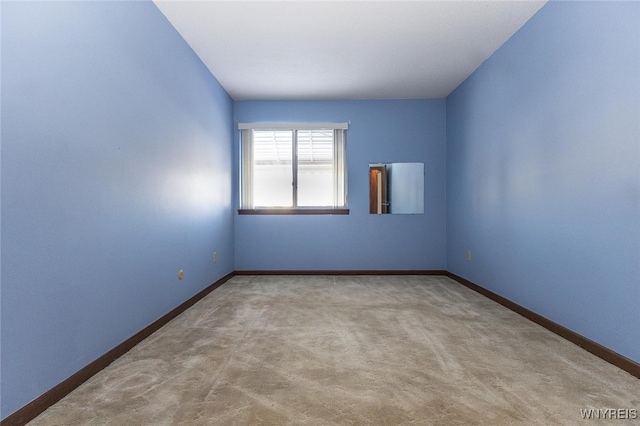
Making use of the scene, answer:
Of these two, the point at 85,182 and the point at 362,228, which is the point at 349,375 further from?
the point at 362,228

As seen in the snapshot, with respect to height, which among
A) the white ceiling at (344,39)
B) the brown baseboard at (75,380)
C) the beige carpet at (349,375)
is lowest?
the beige carpet at (349,375)

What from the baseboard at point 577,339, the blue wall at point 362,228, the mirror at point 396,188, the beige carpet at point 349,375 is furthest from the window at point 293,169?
the baseboard at point 577,339

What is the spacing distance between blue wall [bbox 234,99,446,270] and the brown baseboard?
8.10ft

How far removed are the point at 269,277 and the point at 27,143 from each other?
4009mm

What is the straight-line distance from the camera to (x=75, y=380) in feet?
6.21

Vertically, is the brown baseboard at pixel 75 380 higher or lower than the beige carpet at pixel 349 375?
higher

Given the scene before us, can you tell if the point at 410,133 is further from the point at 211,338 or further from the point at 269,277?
the point at 211,338

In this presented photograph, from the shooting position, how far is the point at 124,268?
2406mm

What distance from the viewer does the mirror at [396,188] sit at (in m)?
5.53

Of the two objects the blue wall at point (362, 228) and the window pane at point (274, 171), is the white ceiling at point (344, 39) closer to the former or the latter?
the blue wall at point (362, 228)

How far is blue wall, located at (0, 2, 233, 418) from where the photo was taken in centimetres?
155

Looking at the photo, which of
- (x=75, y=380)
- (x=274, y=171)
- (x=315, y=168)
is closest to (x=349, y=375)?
(x=75, y=380)

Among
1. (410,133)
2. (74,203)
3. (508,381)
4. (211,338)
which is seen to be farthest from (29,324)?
(410,133)

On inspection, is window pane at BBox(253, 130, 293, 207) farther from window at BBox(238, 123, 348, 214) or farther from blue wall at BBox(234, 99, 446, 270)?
blue wall at BBox(234, 99, 446, 270)
